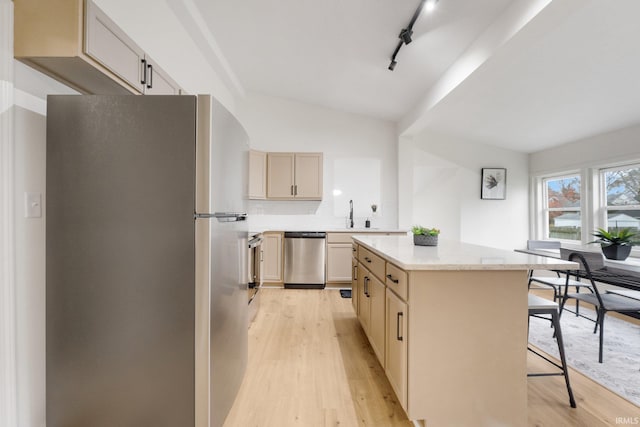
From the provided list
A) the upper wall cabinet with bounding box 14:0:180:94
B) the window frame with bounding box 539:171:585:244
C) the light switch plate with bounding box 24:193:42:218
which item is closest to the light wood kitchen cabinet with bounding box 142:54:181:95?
the upper wall cabinet with bounding box 14:0:180:94

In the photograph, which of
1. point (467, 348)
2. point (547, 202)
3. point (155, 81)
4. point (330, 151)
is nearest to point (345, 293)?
point (330, 151)

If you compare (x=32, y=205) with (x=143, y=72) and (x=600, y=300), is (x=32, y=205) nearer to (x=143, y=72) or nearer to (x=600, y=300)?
(x=143, y=72)

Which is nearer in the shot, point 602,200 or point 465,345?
point 465,345

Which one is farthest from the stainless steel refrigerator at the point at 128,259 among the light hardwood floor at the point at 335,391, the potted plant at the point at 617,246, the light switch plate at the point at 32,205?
the potted plant at the point at 617,246

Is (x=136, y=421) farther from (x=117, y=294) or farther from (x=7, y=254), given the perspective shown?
(x=7, y=254)

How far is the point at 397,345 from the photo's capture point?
151 cm

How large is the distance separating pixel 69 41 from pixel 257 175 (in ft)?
10.6

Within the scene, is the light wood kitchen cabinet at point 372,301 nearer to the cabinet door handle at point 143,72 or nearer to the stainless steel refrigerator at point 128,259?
the stainless steel refrigerator at point 128,259

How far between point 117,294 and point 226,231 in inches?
21.7

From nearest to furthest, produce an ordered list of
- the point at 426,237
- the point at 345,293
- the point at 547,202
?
the point at 426,237, the point at 345,293, the point at 547,202

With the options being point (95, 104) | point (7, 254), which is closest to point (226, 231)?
point (95, 104)

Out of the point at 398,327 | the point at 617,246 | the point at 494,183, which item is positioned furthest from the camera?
the point at 494,183

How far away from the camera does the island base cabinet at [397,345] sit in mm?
1398

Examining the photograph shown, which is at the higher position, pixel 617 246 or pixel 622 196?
pixel 622 196
